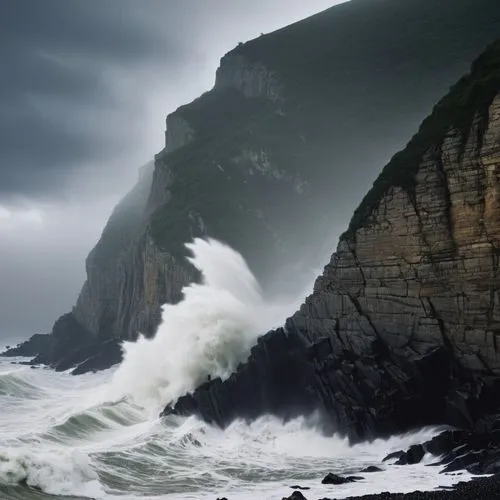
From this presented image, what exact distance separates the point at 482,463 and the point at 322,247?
157 ft

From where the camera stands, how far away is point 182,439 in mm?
33750

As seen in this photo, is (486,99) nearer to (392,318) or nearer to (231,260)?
(392,318)

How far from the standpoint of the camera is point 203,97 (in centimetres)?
11312

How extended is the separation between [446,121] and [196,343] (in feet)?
76.0

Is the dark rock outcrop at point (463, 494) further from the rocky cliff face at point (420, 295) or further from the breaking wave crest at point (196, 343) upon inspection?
the breaking wave crest at point (196, 343)

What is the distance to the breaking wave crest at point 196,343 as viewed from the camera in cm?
4331

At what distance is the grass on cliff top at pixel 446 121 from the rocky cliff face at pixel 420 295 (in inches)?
2.7

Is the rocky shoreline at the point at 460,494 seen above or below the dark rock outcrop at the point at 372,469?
below

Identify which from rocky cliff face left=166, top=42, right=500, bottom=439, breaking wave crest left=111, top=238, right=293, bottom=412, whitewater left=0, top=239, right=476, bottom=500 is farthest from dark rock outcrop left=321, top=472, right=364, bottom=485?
breaking wave crest left=111, top=238, right=293, bottom=412

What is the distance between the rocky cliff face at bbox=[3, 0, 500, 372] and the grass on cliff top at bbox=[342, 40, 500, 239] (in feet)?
106

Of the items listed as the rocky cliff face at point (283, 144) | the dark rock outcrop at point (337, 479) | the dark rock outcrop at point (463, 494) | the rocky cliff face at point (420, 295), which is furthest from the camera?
the rocky cliff face at point (283, 144)

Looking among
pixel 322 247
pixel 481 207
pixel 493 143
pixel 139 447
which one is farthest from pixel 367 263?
pixel 322 247

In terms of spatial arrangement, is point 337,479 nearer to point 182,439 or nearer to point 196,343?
point 182,439

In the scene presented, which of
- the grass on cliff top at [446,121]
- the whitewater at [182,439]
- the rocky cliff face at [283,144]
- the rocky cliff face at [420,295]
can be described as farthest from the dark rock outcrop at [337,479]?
the rocky cliff face at [283,144]
